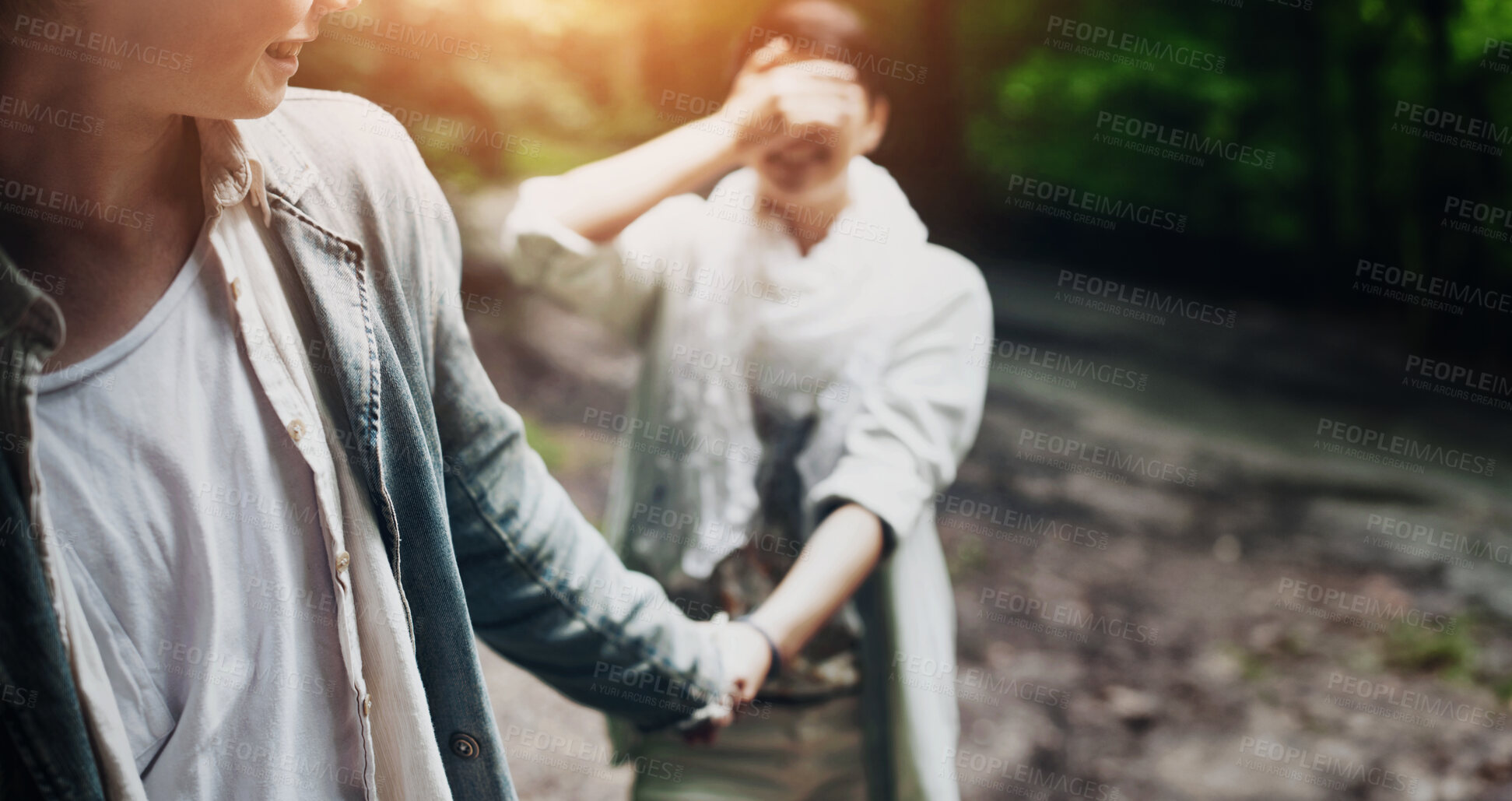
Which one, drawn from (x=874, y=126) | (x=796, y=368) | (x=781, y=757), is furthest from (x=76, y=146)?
(x=781, y=757)

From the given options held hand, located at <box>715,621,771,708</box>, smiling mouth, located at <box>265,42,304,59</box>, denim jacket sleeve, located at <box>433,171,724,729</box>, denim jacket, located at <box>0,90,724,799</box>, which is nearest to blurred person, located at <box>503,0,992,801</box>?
held hand, located at <box>715,621,771,708</box>

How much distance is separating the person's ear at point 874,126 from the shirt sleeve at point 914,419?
0.31m

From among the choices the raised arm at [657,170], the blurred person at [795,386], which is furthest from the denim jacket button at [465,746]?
the raised arm at [657,170]

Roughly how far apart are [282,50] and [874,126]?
1.27 m

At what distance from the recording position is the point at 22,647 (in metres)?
0.88

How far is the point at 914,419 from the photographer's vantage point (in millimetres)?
1901

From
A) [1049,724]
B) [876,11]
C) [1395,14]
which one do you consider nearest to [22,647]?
[876,11]

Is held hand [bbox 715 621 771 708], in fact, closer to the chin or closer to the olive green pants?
the olive green pants

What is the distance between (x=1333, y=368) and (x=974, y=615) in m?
2.81

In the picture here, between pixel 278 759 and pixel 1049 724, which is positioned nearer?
pixel 278 759

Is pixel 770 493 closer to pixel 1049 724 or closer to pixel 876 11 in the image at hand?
pixel 876 11

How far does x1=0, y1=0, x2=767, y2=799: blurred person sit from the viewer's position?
35.8 inches

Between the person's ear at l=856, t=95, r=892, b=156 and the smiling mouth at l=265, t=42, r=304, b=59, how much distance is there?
1.20m

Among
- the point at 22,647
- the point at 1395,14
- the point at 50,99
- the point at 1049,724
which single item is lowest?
the point at 1049,724
